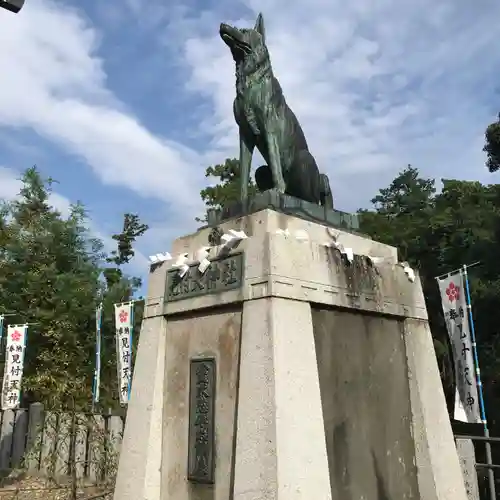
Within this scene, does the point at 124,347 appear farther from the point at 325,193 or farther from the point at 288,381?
the point at 288,381

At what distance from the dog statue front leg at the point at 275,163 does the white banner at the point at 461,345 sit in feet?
22.7

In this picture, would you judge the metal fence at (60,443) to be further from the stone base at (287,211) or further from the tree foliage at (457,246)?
the tree foliage at (457,246)

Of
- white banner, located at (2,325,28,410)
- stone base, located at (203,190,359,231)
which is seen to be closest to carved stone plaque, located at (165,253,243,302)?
stone base, located at (203,190,359,231)

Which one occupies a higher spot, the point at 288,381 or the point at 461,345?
the point at 461,345

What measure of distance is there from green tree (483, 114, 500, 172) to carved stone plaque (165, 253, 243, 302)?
38.4 ft

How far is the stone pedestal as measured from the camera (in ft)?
11.9

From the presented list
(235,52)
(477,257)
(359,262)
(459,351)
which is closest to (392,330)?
(359,262)

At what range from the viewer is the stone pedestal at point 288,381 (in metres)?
3.62

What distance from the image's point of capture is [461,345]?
10.6 m

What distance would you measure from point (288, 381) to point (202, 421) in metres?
0.87

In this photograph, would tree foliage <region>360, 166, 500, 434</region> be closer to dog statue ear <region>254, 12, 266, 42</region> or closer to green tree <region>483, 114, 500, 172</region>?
green tree <region>483, 114, 500, 172</region>

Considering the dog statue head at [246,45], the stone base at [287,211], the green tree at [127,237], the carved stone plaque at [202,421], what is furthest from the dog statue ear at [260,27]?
the green tree at [127,237]

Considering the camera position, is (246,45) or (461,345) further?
(461,345)

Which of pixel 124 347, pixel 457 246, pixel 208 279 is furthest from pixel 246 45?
pixel 457 246
